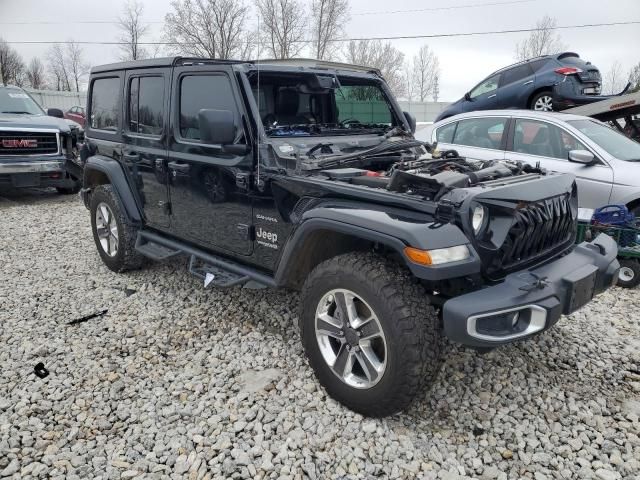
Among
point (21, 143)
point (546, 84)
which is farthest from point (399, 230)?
point (21, 143)

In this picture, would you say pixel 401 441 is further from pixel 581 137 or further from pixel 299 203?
pixel 581 137

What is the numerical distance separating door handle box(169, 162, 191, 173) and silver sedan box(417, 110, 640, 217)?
2978 mm

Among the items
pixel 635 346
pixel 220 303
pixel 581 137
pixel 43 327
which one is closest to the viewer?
pixel 635 346

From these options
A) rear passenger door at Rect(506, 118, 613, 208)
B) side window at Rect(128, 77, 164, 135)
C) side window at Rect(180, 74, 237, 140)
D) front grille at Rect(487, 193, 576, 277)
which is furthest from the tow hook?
rear passenger door at Rect(506, 118, 613, 208)

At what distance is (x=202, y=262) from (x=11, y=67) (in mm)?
52538

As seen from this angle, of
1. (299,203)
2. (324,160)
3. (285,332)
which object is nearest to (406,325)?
(299,203)

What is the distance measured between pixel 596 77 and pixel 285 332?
8344 mm

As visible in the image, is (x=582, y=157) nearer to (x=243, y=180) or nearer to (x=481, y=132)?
(x=481, y=132)

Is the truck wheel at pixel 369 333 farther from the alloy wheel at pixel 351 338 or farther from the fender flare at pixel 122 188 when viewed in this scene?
the fender flare at pixel 122 188

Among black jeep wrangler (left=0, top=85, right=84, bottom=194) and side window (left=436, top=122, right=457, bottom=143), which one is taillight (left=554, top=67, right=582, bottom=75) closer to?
side window (left=436, top=122, right=457, bottom=143)

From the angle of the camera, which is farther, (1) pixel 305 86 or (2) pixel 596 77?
(2) pixel 596 77

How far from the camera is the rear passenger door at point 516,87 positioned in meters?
9.38

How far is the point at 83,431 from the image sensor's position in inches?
108

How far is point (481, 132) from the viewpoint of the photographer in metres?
6.45
